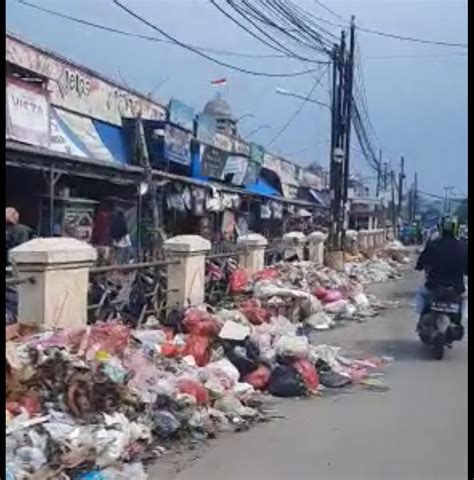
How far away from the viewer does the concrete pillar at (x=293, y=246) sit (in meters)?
20.4

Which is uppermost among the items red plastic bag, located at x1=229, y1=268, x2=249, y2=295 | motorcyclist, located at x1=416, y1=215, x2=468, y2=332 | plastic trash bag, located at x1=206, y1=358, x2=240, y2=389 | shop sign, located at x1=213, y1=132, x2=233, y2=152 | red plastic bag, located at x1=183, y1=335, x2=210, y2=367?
shop sign, located at x1=213, y1=132, x2=233, y2=152

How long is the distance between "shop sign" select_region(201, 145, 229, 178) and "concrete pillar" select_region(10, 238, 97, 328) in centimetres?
1532

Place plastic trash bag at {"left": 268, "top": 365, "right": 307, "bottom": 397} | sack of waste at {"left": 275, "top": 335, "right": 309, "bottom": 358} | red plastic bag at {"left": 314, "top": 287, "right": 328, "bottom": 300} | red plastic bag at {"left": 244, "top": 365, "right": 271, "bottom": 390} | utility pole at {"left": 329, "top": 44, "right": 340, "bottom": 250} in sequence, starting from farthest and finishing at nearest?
utility pole at {"left": 329, "top": 44, "right": 340, "bottom": 250} < red plastic bag at {"left": 314, "top": 287, "right": 328, "bottom": 300} < sack of waste at {"left": 275, "top": 335, "right": 309, "bottom": 358} < red plastic bag at {"left": 244, "top": 365, "right": 271, "bottom": 390} < plastic trash bag at {"left": 268, "top": 365, "right": 307, "bottom": 397}

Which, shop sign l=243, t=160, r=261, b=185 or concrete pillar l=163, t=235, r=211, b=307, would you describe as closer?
concrete pillar l=163, t=235, r=211, b=307

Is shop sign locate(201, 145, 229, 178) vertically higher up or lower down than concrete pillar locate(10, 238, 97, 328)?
higher up

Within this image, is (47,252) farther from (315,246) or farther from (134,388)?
(315,246)

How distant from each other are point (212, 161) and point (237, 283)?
11362 millimetres

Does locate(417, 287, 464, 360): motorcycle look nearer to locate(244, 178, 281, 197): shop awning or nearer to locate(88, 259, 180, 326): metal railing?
locate(88, 259, 180, 326): metal railing

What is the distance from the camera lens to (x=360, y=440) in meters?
5.51

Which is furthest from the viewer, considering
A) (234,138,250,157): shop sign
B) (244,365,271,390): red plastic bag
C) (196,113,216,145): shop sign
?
(234,138,250,157): shop sign

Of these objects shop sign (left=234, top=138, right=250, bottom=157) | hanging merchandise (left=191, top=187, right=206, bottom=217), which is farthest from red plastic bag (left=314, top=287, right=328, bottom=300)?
shop sign (left=234, top=138, right=250, bottom=157)

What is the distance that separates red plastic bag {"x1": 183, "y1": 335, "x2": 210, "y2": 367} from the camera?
7.26 m

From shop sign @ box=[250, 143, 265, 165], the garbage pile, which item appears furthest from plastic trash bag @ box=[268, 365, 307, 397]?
shop sign @ box=[250, 143, 265, 165]

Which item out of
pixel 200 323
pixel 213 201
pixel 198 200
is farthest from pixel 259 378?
pixel 213 201
